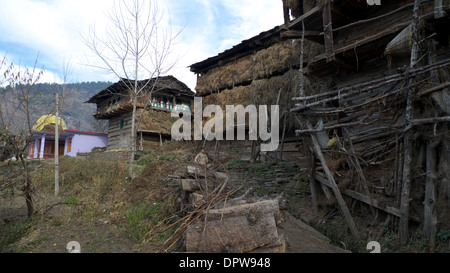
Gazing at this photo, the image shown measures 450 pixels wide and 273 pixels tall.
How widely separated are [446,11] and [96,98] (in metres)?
28.0

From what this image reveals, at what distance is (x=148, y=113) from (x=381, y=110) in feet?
64.5

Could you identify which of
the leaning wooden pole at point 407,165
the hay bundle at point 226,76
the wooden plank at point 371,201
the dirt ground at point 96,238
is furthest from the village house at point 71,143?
the leaning wooden pole at point 407,165

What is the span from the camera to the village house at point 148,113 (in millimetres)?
21453

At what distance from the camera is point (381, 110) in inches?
211

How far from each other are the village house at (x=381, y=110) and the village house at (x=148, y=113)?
1456cm

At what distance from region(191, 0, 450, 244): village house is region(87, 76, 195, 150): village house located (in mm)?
14559

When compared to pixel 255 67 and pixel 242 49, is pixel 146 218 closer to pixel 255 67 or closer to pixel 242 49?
pixel 255 67

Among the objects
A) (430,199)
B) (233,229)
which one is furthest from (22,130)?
(430,199)

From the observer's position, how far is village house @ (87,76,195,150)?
2145cm

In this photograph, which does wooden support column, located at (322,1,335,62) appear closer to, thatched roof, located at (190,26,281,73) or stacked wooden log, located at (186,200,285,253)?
thatched roof, located at (190,26,281,73)

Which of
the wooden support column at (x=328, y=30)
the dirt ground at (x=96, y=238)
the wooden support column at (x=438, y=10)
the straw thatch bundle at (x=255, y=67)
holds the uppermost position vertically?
the straw thatch bundle at (x=255, y=67)

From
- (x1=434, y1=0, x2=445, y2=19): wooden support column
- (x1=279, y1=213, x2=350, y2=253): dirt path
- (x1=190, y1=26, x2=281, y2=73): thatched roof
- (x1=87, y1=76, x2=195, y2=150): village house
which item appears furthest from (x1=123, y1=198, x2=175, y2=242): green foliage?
(x1=87, y1=76, x2=195, y2=150): village house

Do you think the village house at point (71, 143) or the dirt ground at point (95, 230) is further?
the village house at point (71, 143)

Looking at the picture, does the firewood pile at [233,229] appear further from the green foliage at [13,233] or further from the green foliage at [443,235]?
A: the green foliage at [13,233]
